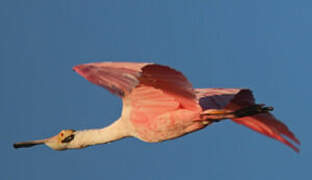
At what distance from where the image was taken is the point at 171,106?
14.9 feet

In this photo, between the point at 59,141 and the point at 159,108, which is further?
the point at 59,141

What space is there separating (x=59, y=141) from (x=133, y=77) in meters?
1.74

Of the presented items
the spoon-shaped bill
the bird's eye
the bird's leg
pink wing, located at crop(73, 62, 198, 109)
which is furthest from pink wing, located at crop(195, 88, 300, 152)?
the spoon-shaped bill

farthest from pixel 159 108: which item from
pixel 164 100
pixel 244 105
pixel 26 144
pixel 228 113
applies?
pixel 26 144

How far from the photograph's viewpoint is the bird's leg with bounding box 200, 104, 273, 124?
14.0 feet

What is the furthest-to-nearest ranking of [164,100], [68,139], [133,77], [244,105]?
[68,139], [244,105], [164,100], [133,77]

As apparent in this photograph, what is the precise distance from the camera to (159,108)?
461 cm

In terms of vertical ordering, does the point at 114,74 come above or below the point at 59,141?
below

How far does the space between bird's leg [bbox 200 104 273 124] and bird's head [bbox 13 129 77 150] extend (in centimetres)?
115

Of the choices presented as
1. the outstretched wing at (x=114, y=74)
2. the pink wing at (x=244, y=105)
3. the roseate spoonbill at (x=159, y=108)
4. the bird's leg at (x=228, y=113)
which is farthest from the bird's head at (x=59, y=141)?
the outstretched wing at (x=114, y=74)

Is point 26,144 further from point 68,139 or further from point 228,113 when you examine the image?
point 228,113

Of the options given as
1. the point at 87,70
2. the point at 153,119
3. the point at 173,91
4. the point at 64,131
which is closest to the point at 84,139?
the point at 64,131

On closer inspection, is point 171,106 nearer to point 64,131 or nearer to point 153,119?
point 153,119

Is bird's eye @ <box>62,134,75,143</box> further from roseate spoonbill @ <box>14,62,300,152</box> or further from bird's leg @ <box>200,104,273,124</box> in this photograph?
bird's leg @ <box>200,104,273,124</box>
